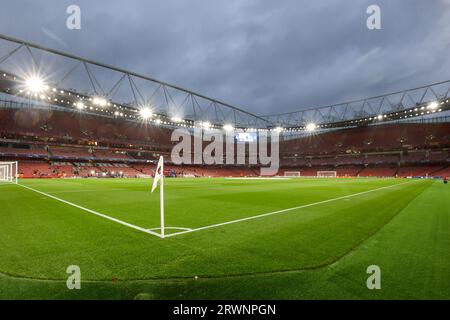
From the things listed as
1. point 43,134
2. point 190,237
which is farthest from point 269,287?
point 43,134

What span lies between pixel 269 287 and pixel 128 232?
14.8 feet

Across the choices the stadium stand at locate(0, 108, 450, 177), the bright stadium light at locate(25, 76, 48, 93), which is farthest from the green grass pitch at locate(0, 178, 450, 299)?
the stadium stand at locate(0, 108, 450, 177)

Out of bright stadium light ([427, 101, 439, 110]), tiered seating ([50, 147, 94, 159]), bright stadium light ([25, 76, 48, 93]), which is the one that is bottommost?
tiered seating ([50, 147, 94, 159])

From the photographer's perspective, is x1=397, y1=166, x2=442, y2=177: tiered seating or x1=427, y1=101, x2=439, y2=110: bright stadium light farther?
x1=397, y1=166, x2=442, y2=177: tiered seating

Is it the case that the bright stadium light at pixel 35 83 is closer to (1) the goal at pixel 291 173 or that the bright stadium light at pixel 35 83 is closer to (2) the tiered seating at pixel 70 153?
(2) the tiered seating at pixel 70 153

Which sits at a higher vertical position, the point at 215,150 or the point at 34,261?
the point at 215,150

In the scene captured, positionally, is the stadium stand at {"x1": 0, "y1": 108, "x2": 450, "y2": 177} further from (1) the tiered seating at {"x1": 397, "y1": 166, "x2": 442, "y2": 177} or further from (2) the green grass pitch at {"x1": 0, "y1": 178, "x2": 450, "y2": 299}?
(2) the green grass pitch at {"x1": 0, "y1": 178, "x2": 450, "y2": 299}

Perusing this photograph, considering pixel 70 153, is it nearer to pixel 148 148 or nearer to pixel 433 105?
pixel 148 148

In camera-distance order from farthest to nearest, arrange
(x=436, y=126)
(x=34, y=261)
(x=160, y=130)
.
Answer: (x=160, y=130) < (x=436, y=126) < (x=34, y=261)

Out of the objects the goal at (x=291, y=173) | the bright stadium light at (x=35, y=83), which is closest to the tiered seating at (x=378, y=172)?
the goal at (x=291, y=173)

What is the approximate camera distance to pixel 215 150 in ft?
328

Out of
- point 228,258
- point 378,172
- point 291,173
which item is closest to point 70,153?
point 291,173
